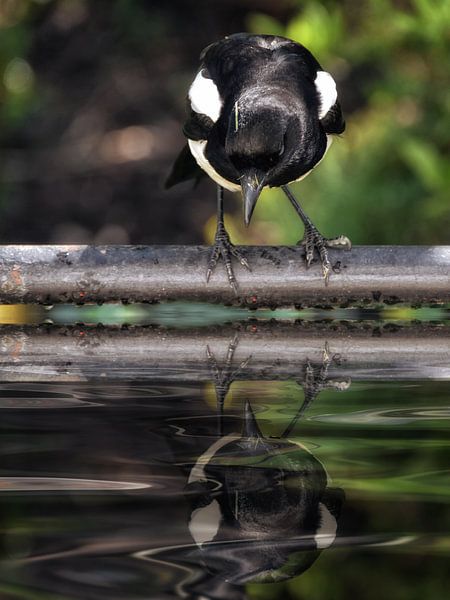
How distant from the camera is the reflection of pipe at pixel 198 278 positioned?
8.62 ft

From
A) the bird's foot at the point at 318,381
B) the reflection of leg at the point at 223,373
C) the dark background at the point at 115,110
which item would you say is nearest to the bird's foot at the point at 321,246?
the reflection of leg at the point at 223,373

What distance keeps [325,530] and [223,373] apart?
3.10 feet

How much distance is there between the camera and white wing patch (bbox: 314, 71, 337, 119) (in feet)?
11.1

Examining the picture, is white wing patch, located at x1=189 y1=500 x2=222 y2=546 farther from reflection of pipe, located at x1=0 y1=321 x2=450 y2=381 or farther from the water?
reflection of pipe, located at x1=0 y1=321 x2=450 y2=381

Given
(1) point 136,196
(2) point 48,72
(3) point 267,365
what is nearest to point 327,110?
(3) point 267,365

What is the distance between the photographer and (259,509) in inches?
45.2

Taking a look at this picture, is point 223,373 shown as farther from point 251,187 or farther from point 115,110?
point 115,110

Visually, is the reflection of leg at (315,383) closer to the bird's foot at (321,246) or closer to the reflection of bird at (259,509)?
the reflection of bird at (259,509)

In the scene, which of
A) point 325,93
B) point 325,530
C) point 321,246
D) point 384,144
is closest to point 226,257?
point 321,246

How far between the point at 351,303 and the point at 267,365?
678 millimetres

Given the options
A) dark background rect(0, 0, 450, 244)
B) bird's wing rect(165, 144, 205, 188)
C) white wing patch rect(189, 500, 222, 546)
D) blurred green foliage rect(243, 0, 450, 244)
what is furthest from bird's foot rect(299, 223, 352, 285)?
dark background rect(0, 0, 450, 244)

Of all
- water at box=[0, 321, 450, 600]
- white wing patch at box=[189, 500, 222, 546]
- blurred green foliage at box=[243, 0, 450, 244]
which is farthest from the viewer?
blurred green foliage at box=[243, 0, 450, 244]

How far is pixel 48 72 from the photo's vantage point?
8.78 meters

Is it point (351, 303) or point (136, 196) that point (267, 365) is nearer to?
point (351, 303)
